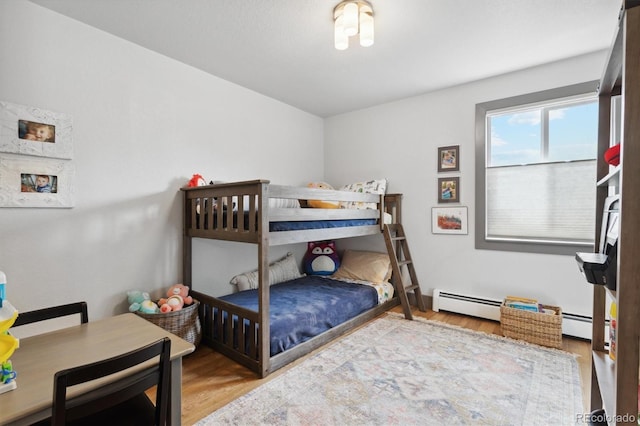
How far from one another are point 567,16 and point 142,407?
3.27 m

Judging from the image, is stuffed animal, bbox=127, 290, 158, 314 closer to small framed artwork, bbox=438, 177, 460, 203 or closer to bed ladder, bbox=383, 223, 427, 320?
bed ladder, bbox=383, 223, 427, 320

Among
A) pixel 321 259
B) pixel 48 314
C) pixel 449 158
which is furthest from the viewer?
pixel 321 259

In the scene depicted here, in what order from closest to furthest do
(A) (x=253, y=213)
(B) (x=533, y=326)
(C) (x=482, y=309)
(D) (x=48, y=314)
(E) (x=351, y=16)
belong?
(D) (x=48, y=314) → (E) (x=351, y=16) → (A) (x=253, y=213) → (B) (x=533, y=326) → (C) (x=482, y=309)

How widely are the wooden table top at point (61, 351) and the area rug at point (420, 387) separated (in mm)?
698

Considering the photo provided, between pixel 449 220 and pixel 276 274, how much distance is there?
6.53ft

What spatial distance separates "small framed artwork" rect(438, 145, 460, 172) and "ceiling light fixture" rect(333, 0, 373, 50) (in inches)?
68.3

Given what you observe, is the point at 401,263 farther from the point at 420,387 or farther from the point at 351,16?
the point at 351,16

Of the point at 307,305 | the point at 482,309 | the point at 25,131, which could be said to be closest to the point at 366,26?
the point at 307,305

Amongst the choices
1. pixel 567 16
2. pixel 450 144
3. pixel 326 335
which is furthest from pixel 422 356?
pixel 567 16

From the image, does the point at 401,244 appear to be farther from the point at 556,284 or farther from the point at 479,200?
the point at 556,284

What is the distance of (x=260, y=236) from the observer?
2.08 metres

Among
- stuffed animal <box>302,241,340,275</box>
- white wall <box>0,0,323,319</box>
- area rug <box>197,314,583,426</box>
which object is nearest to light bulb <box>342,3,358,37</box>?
white wall <box>0,0,323,319</box>

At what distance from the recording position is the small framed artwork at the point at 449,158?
10.8 feet

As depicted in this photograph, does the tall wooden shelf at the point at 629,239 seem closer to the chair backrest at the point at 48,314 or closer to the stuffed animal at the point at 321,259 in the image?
the chair backrest at the point at 48,314
